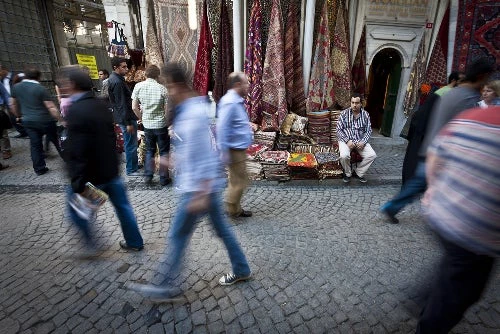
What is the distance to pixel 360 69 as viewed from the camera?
6336 millimetres

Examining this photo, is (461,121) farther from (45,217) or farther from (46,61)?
(46,61)

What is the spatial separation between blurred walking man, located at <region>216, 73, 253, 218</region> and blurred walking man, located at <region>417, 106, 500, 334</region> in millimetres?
1944

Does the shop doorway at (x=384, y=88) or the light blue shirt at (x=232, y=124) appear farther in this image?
the shop doorway at (x=384, y=88)

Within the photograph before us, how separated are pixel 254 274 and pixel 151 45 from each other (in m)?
5.38

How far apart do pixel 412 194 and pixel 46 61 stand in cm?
1137

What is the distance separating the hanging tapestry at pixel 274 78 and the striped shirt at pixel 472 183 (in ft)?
13.5

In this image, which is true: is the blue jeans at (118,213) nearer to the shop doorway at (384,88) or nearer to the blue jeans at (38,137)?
the blue jeans at (38,137)

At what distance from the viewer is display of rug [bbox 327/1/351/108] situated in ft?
18.9

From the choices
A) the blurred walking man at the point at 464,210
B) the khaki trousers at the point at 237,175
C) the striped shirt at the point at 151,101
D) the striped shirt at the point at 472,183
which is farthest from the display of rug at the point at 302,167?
the striped shirt at the point at 472,183

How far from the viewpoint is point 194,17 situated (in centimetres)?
582

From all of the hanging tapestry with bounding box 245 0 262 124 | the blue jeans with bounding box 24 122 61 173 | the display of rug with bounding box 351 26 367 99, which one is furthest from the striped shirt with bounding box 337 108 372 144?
the blue jeans with bounding box 24 122 61 173

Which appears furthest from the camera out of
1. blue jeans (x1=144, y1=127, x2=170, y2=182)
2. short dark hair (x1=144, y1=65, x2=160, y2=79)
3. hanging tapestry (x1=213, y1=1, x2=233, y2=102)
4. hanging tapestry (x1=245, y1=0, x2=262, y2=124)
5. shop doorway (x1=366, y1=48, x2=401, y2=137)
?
shop doorway (x1=366, y1=48, x2=401, y2=137)

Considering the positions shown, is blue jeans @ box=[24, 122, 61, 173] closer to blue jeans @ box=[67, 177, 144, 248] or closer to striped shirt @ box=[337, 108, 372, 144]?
blue jeans @ box=[67, 177, 144, 248]

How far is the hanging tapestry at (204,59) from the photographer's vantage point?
571 centimetres
